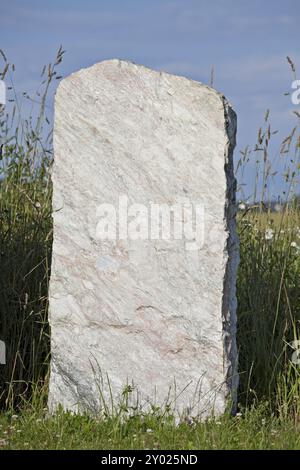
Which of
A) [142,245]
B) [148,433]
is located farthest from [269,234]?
[148,433]

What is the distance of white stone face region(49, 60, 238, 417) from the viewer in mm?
4117

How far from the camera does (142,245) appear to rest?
167 inches

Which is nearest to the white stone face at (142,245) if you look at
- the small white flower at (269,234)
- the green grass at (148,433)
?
the green grass at (148,433)

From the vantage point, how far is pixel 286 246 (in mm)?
5645

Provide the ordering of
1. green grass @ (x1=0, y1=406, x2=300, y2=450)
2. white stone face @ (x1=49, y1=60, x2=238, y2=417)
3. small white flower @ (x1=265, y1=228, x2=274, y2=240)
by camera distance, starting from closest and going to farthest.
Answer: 1. green grass @ (x1=0, y1=406, x2=300, y2=450)
2. white stone face @ (x1=49, y1=60, x2=238, y2=417)
3. small white flower @ (x1=265, y1=228, x2=274, y2=240)

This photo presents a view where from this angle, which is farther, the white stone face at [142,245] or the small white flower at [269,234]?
the small white flower at [269,234]

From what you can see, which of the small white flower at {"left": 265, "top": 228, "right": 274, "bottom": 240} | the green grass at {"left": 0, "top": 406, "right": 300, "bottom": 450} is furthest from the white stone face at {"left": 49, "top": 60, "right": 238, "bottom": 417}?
the small white flower at {"left": 265, "top": 228, "right": 274, "bottom": 240}

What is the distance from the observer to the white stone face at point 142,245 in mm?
4117

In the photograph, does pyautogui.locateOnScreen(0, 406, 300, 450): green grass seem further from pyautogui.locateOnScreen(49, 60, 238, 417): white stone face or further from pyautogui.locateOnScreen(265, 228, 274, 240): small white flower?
pyautogui.locateOnScreen(265, 228, 274, 240): small white flower

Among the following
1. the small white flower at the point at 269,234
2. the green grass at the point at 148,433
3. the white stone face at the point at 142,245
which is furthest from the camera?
the small white flower at the point at 269,234

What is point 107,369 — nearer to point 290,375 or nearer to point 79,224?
point 79,224

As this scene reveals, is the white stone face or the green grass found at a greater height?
the white stone face

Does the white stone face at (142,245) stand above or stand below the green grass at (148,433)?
above

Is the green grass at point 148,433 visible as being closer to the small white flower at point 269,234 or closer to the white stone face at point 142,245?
the white stone face at point 142,245
